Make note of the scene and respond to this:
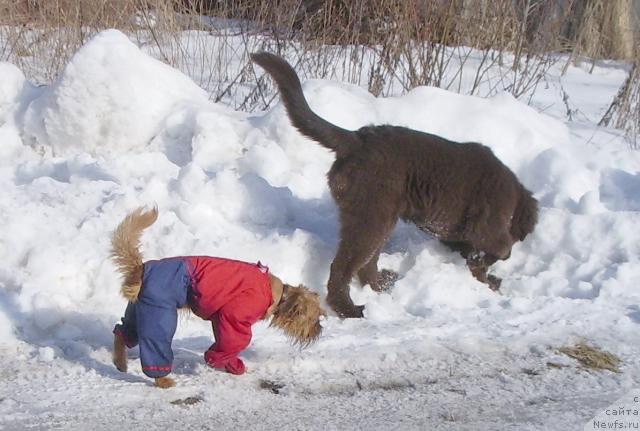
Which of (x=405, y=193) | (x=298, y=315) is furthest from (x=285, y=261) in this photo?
(x=298, y=315)

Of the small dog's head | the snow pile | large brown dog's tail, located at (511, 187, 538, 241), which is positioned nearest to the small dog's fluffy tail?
the small dog's head

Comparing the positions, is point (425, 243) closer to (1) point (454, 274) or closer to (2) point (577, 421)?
(1) point (454, 274)

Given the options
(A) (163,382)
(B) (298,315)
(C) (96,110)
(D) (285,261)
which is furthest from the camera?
(C) (96,110)

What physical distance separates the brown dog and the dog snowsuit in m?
1.41

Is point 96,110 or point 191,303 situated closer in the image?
point 191,303

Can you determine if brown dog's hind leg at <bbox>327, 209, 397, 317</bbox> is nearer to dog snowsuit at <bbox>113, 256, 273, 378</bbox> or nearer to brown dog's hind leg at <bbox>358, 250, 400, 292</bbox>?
brown dog's hind leg at <bbox>358, 250, 400, 292</bbox>

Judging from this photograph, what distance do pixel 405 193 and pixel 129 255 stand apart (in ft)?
8.19

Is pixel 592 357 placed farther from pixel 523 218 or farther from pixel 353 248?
pixel 523 218

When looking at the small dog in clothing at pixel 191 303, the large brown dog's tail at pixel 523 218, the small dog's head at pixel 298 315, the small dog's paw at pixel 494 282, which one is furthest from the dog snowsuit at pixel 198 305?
the large brown dog's tail at pixel 523 218

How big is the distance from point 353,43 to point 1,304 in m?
6.18

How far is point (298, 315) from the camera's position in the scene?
16.1ft

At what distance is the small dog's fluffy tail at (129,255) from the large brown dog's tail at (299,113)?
6.63 feet

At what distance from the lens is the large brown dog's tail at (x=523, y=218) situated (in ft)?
23.0

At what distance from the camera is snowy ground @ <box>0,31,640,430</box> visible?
4.58 metres
